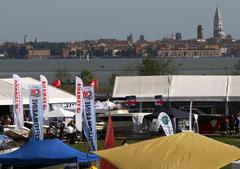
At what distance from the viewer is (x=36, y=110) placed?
90.6 feet

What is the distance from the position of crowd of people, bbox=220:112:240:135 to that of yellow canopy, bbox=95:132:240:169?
2141 cm

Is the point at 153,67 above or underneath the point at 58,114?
underneath

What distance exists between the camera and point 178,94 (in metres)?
39.3

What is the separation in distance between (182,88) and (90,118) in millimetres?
17509

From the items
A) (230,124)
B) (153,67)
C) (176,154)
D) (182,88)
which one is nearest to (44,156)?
(176,154)

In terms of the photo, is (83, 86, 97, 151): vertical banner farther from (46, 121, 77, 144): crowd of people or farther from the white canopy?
the white canopy

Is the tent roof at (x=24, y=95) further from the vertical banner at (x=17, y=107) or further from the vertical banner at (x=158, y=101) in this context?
the vertical banner at (x=158, y=101)

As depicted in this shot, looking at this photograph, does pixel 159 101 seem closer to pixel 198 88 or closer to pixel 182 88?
pixel 182 88

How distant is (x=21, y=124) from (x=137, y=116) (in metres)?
5.00

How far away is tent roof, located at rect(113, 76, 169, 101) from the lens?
40531mm

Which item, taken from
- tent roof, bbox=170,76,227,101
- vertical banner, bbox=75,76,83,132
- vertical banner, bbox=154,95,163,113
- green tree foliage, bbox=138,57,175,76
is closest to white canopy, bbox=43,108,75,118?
vertical banner, bbox=75,76,83,132

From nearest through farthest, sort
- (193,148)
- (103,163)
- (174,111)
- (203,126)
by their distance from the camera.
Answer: (193,148) < (103,163) < (174,111) < (203,126)

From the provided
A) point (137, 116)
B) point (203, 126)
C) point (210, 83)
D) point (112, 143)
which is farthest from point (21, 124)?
point (112, 143)

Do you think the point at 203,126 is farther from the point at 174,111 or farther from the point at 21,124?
the point at 21,124
